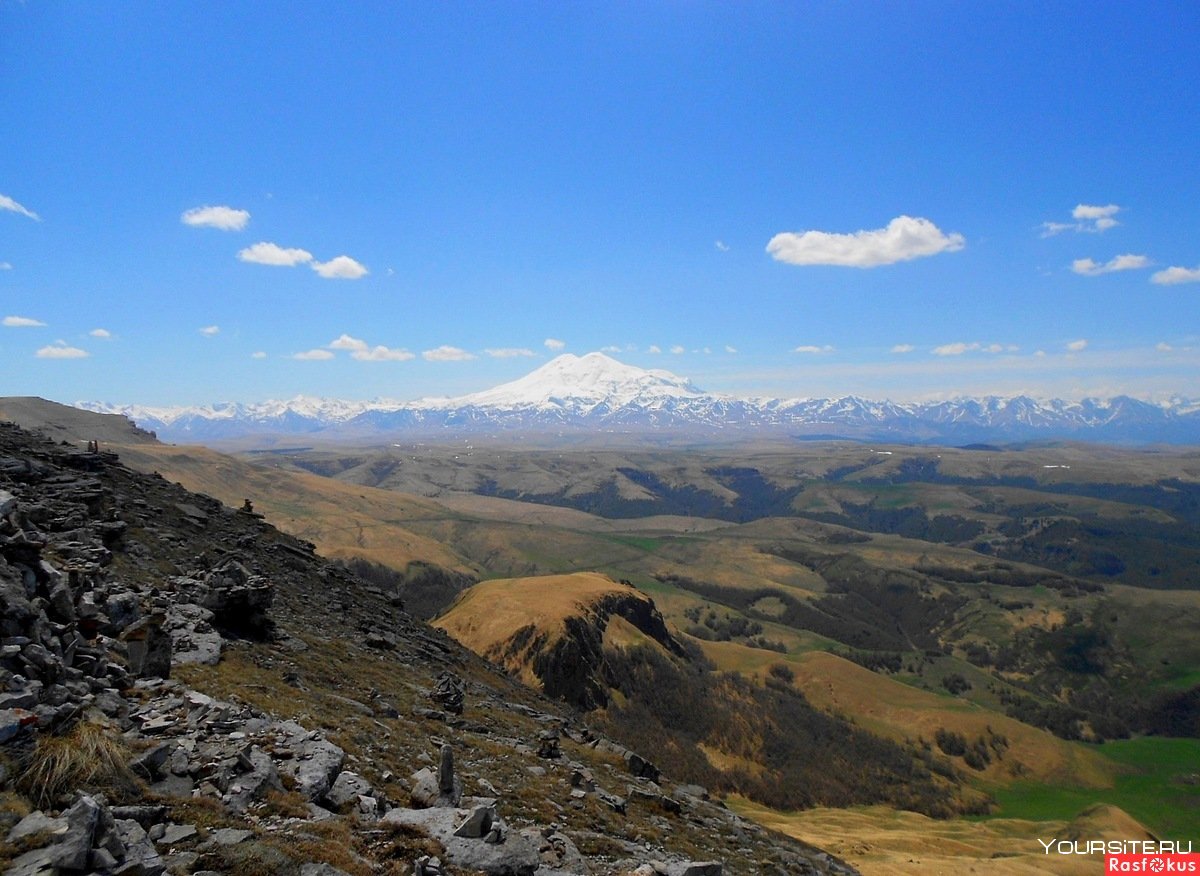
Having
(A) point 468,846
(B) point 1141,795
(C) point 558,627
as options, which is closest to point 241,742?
(A) point 468,846

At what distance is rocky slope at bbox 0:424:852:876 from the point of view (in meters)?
14.1

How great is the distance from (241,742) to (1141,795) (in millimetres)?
207590

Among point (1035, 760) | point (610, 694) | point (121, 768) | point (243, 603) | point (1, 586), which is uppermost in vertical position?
point (1, 586)

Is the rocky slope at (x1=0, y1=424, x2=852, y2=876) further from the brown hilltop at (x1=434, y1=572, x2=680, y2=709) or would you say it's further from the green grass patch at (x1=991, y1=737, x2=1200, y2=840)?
the green grass patch at (x1=991, y1=737, x2=1200, y2=840)

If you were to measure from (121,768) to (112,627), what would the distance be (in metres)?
12.1

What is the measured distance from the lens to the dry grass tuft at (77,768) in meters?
13.3

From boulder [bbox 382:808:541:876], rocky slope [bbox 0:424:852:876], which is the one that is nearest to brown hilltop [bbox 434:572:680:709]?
rocky slope [bbox 0:424:852:876]

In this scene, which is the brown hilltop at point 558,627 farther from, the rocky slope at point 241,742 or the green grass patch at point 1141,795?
the green grass patch at point 1141,795

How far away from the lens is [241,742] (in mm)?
19219

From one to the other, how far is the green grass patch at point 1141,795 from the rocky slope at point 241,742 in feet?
422

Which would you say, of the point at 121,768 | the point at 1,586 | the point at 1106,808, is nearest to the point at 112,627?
the point at 1,586

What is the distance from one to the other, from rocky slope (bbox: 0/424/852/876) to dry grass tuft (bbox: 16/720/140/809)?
0.16 ft

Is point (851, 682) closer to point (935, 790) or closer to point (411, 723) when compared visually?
point (935, 790)

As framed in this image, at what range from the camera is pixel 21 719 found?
46.3ft
